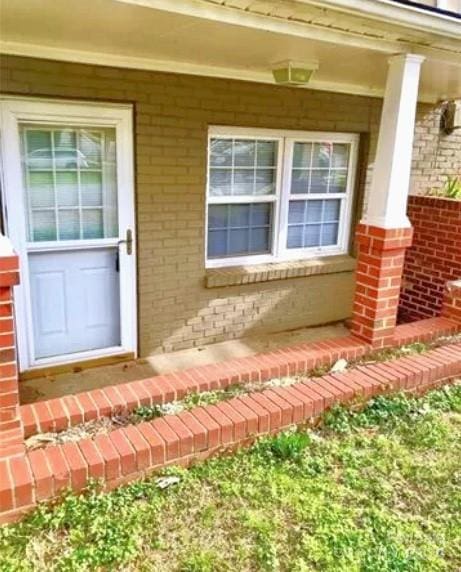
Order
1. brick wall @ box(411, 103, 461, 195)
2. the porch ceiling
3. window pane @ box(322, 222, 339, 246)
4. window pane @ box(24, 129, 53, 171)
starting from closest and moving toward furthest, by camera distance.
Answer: the porch ceiling < window pane @ box(24, 129, 53, 171) < window pane @ box(322, 222, 339, 246) < brick wall @ box(411, 103, 461, 195)

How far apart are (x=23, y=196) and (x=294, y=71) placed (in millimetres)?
2173

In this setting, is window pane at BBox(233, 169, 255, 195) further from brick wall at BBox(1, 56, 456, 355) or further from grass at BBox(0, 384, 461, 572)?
grass at BBox(0, 384, 461, 572)

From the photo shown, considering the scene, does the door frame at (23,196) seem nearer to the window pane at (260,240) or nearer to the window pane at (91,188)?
the window pane at (91,188)

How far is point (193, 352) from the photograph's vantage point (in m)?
4.58

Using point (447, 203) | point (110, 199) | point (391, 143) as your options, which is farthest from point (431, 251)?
point (110, 199)

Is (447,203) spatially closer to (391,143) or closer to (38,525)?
(391,143)

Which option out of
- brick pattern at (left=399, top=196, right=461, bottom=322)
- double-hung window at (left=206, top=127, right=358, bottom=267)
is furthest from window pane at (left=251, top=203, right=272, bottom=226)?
brick pattern at (left=399, top=196, right=461, bottom=322)

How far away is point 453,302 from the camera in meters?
4.43

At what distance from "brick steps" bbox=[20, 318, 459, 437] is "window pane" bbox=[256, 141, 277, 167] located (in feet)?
6.06

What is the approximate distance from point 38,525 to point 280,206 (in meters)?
3.50

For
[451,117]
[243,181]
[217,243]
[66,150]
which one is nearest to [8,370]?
[66,150]

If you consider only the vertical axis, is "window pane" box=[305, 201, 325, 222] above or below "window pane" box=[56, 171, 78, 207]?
below

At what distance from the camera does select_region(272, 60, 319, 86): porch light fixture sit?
3635 mm

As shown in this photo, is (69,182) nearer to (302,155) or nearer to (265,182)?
(265,182)
